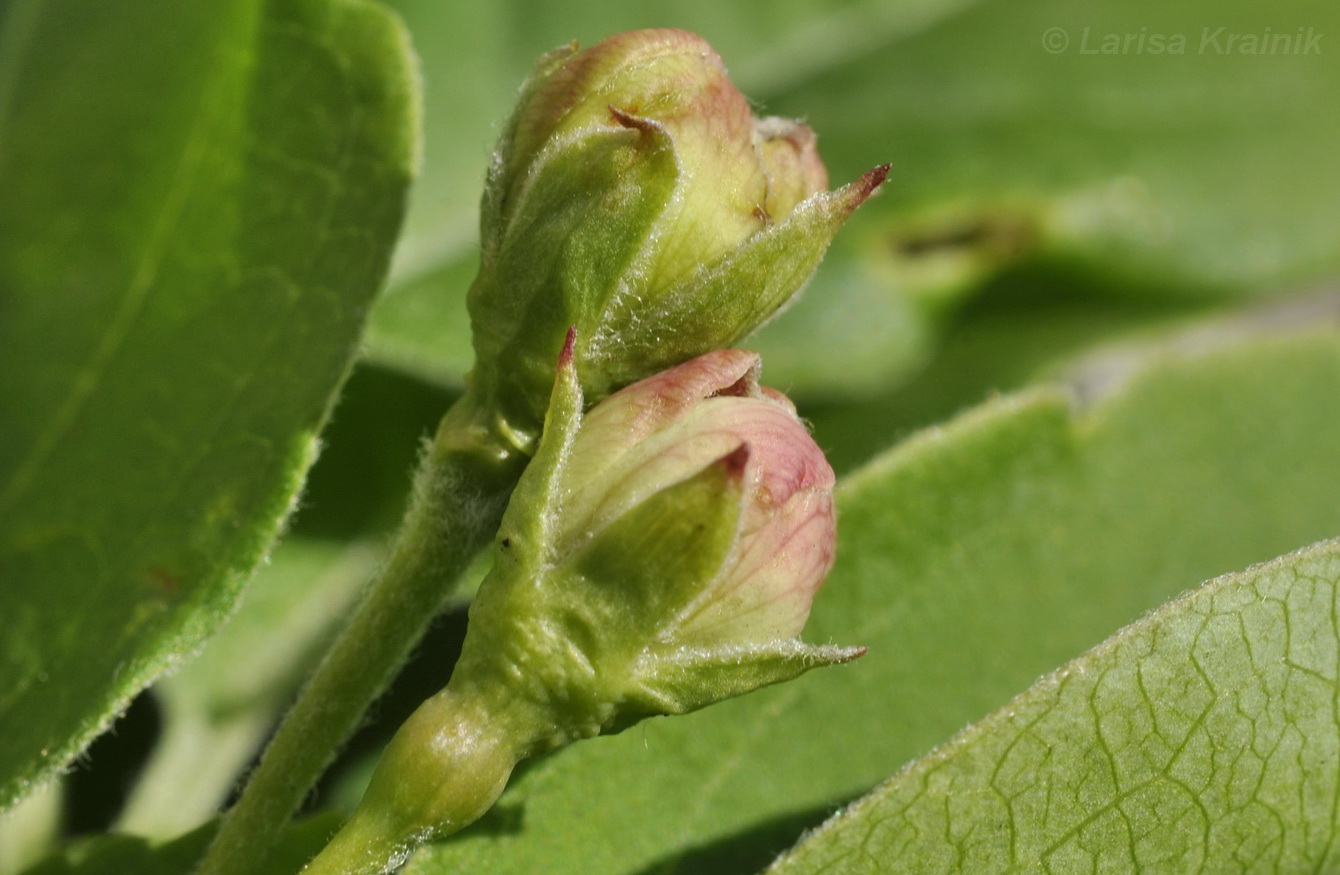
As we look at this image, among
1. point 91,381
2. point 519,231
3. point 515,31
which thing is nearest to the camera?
point 519,231

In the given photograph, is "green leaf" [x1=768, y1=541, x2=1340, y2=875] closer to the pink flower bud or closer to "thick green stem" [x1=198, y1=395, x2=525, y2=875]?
the pink flower bud

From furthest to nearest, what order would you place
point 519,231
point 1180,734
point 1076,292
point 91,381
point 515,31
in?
point 1076,292 → point 515,31 → point 91,381 → point 519,231 → point 1180,734

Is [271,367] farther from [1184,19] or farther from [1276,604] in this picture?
[1184,19]

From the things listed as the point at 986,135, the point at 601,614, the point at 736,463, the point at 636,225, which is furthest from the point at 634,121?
the point at 986,135

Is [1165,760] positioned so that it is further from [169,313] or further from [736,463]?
[169,313]

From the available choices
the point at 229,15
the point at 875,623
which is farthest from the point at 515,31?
the point at 875,623
